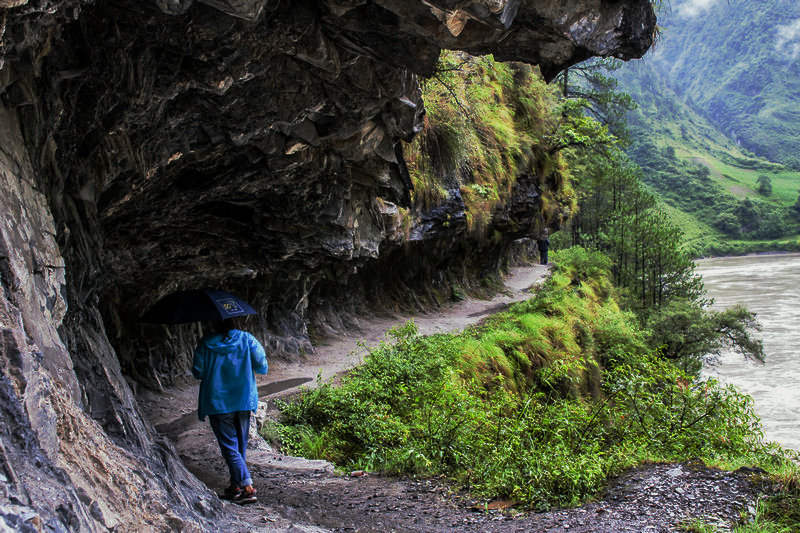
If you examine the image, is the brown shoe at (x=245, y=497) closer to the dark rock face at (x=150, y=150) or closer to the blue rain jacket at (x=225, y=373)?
the dark rock face at (x=150, y=150)

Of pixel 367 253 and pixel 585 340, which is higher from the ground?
pixel 367 253

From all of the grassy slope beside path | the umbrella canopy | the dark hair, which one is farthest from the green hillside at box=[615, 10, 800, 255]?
the dark hair

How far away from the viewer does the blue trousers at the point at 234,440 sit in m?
4.29

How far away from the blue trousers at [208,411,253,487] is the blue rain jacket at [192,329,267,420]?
0.37ft

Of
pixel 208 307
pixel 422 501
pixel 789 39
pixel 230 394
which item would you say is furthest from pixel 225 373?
pixel 789 39

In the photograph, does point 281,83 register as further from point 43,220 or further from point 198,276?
point 198,276

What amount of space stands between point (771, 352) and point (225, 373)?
33.7 metres

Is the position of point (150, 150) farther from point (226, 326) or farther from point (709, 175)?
point (709, 175)

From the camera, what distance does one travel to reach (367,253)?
10227mm

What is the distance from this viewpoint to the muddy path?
4031 mm

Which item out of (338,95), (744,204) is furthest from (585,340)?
(744,204)

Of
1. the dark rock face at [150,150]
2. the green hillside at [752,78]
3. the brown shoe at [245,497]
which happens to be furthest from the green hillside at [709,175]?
the brown shoe at [245,497]

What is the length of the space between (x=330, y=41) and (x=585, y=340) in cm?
1367

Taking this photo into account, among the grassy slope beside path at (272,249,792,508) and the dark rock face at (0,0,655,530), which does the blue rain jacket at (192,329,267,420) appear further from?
the grassy slope beside path at (272,249,792,508)
